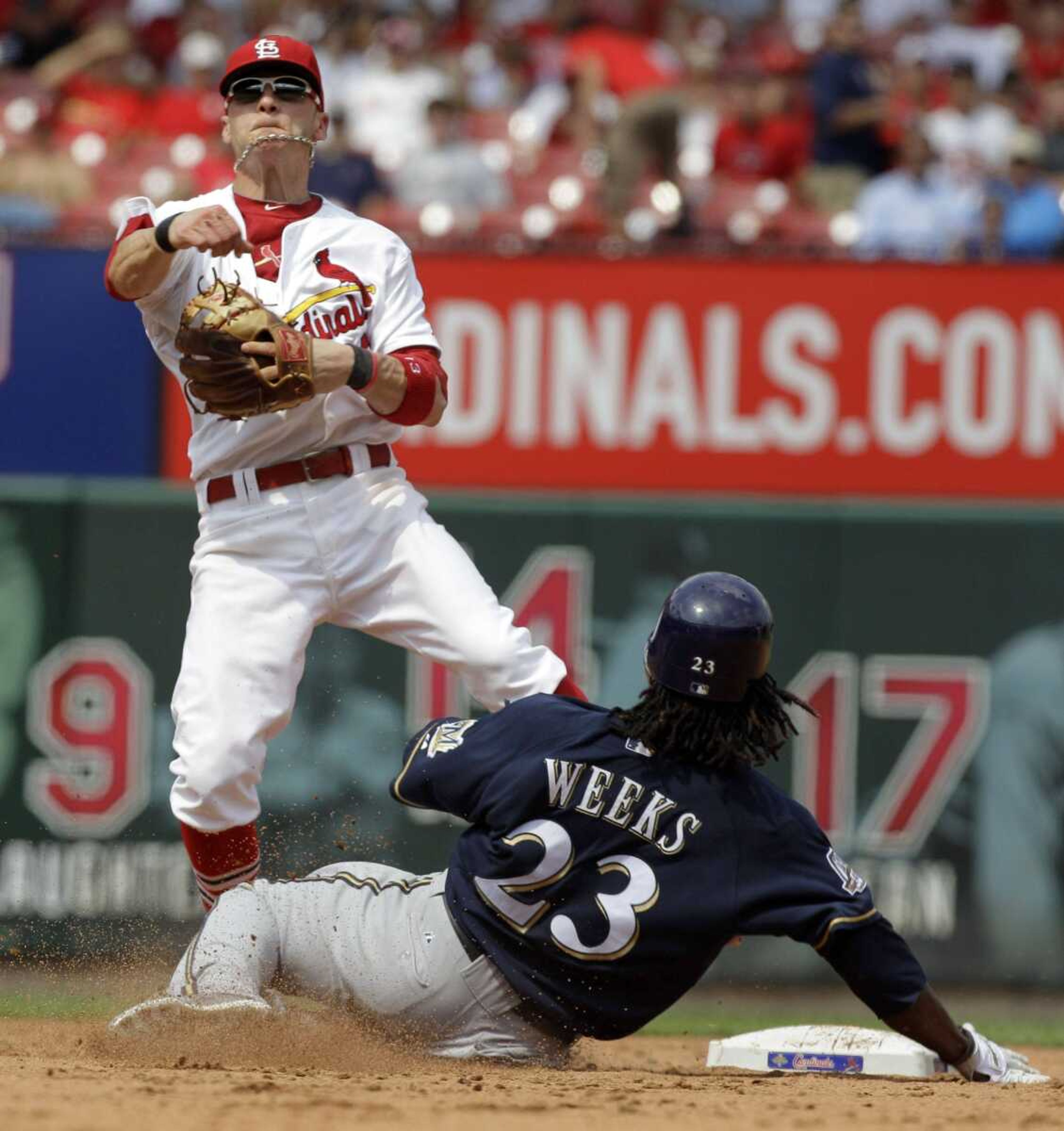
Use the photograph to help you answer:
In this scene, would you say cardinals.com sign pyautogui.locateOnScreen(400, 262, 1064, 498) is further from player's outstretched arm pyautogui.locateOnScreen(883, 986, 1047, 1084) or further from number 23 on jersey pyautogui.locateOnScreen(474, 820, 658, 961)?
number 23 on jersey pyautogui.locateOnScreen(474, 820, 658, 961)

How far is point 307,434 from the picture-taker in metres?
4.71

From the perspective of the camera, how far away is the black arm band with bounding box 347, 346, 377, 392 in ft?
14.5

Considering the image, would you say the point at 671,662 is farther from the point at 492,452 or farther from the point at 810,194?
the point at 810,194

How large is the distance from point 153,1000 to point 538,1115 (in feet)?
3.91

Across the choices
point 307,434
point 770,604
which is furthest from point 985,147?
point 307,434

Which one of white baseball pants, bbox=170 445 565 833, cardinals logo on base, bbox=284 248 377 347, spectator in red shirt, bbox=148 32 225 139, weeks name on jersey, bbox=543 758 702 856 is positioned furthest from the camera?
spectator in red shirt, bbox=148 32 225 139

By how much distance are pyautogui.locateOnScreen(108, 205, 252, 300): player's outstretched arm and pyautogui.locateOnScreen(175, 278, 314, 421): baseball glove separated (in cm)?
11

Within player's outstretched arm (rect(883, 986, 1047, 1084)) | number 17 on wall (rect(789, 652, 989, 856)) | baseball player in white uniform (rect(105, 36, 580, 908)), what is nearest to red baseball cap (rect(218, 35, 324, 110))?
baseball player in white uniform (rect(105, 36, 580, 908))

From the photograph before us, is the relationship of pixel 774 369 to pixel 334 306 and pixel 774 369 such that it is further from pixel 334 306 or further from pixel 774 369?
pixel 334 306

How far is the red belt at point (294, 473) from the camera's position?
185 inches

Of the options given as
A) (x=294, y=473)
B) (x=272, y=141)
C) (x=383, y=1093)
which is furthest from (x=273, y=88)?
(x=383, y=1093)

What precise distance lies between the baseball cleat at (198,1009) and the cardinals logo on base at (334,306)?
1.47 metres

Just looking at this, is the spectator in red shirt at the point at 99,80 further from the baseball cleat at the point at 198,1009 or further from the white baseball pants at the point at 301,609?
the baseball cleat at the point at 198,1009

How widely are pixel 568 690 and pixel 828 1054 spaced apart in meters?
1.11
